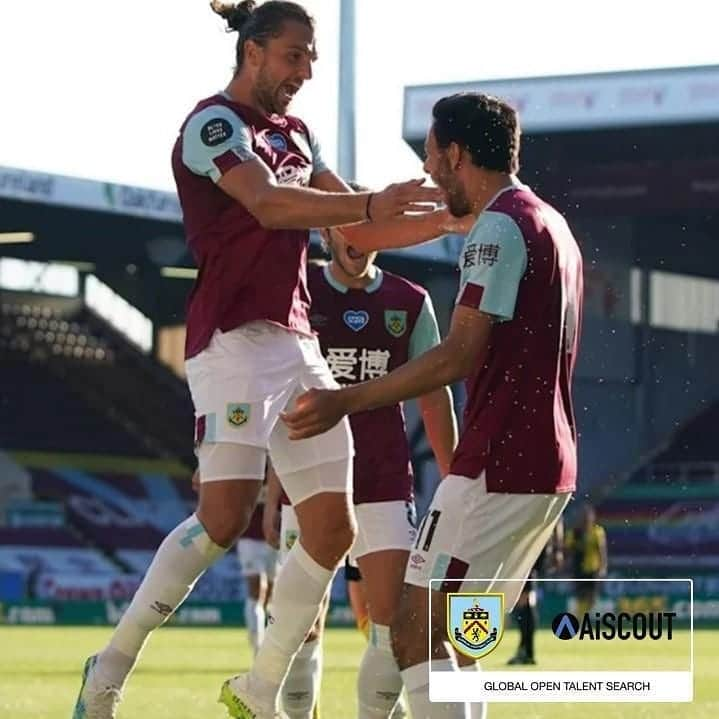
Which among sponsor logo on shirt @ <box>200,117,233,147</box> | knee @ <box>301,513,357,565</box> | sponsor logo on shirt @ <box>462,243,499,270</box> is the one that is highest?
sponsor logo on shirt @ <box>200,117,233,147</box>

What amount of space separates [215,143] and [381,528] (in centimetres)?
214

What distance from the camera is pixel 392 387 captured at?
5.52 metres

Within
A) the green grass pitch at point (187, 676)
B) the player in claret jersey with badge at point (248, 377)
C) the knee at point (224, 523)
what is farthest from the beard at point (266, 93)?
the green grass pitch at point (187, 676)

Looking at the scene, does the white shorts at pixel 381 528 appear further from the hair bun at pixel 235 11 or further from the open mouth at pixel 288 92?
the hair bun at pixel 235 11

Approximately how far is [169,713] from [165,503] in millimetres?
25297

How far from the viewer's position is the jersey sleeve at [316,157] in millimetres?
7043

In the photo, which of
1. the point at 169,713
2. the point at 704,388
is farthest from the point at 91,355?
the point at 169,713

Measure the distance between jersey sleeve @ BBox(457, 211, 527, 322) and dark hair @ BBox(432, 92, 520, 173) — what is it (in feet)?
0.85

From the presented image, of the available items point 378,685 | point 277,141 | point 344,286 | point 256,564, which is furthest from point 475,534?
point 256,564

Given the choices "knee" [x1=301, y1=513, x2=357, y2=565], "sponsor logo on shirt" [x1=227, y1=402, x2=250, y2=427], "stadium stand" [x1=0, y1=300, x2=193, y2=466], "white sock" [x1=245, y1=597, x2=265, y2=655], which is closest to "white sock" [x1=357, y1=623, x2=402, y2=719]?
"knee" [x1=301, y1=513, x2=357, y2=565]

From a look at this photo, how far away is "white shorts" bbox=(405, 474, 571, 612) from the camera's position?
553 cm

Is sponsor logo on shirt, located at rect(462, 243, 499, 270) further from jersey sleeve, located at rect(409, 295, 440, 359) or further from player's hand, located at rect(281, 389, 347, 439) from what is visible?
jersey sleeve, located at rect(409, 295, 440, 359)

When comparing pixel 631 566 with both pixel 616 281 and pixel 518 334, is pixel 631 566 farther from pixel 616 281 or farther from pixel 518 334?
pixel 518 334

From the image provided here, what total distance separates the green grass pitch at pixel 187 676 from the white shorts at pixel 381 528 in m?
2.03
